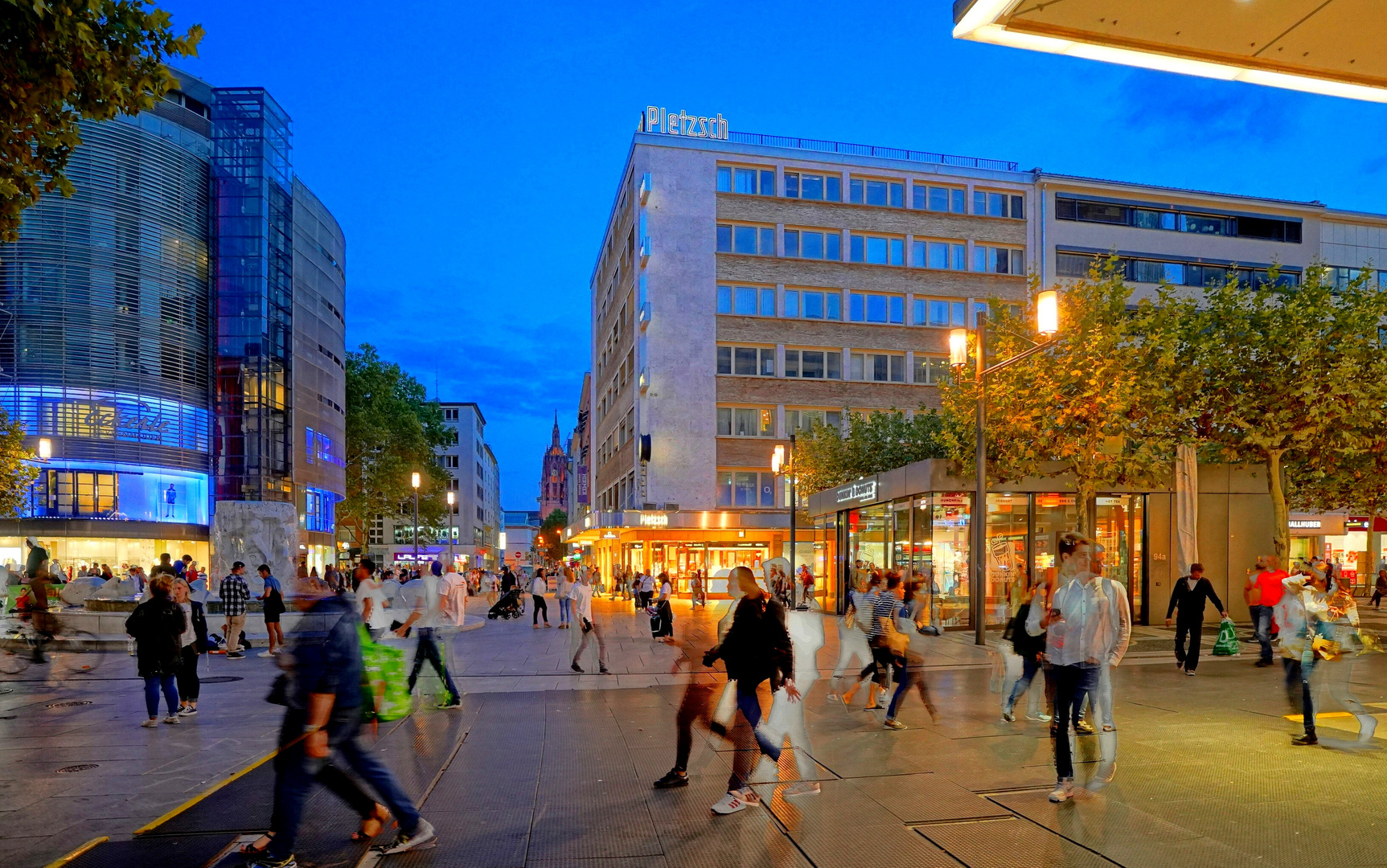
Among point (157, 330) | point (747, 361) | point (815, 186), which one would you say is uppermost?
point (815, 186)

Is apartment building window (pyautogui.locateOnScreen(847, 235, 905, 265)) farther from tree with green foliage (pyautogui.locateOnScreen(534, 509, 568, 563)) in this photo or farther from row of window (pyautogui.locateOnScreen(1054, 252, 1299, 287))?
tree with green foliage (pyautogui.locateOnScreen(534, 509, 568, 563))

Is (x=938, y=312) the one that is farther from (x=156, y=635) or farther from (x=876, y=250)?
(x=156, y=635)

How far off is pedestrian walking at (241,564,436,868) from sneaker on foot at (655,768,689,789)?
6.89 feet

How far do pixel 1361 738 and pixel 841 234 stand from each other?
41.4 m

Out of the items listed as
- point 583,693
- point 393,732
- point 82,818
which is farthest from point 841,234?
point 82,818

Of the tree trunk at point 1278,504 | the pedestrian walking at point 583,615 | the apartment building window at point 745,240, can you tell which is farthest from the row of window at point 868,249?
the pedestrian walking at point 583,615

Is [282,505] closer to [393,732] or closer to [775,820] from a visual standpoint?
[393,732]

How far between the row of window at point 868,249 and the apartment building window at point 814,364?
4824mm

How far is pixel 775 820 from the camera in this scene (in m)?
6.70

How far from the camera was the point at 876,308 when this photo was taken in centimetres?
4862

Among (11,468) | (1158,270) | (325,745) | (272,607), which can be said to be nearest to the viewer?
(325,745)

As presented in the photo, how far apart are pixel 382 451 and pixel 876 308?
1564 inches

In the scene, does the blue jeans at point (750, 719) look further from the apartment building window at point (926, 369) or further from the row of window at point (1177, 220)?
the row of window at point (1177, 220)

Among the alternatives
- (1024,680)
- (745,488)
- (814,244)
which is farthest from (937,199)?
(1024,680)
